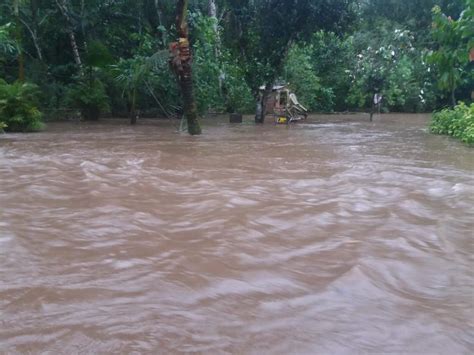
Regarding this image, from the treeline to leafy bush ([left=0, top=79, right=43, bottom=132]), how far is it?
54 millimetres

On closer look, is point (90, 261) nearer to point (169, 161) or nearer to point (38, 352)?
point (38, 352)

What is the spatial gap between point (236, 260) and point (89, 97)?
52.3 feet

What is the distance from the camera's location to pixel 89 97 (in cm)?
1825

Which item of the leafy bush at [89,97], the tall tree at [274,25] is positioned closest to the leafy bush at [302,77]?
the tall tree at [274,25]

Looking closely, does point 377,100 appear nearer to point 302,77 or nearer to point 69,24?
point 302,77

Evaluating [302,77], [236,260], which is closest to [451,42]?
[302,77]

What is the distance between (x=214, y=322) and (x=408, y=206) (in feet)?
10.7

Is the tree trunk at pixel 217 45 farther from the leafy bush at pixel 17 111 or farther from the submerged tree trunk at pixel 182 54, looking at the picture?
the leafy bush at pixel 17 111

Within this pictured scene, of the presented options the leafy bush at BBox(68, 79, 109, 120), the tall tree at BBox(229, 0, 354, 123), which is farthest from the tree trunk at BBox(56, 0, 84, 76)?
the tall tree at BBox(229, 0, 354, 123)

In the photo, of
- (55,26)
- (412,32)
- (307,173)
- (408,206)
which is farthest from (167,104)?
(408,206)

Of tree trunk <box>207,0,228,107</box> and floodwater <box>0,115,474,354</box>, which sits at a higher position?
tree trunk <box>207,0,228,107</box>

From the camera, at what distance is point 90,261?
3584mm

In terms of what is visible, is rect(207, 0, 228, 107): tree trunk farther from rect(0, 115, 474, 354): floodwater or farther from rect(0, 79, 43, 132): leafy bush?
rect(0, 115, 474, 354): floodwater

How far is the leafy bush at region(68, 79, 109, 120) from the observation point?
18.2 metres
